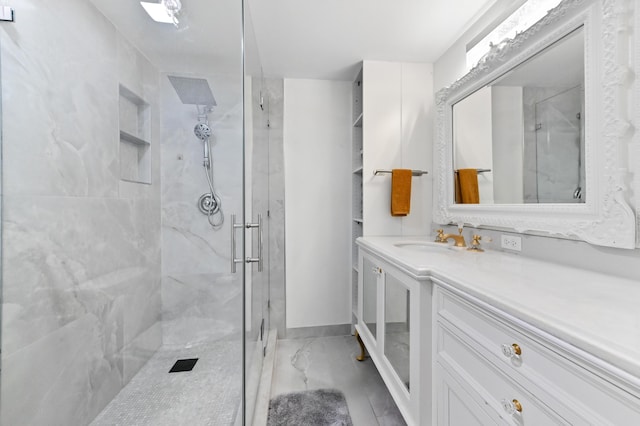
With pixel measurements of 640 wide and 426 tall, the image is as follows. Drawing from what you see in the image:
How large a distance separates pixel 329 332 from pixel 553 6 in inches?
96.9

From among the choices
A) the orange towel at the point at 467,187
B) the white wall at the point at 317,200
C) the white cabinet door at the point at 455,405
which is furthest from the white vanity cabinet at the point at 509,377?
the white wall at the point at 317,200

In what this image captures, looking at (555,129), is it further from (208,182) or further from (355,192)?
(208,182)

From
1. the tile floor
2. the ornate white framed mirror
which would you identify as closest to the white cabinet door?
the tile floor

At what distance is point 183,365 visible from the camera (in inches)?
53.9

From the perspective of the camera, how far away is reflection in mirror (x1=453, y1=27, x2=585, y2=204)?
0.95 meters

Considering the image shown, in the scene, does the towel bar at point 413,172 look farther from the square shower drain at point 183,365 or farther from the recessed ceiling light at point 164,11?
the square shower drain at point 183,365

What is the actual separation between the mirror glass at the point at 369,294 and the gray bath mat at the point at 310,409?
437 mm

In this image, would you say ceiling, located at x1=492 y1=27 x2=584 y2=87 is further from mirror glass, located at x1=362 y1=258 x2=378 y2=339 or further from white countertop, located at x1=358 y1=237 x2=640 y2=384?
mirror glass, located at x1=362 y1=258 x2=378 y2=339

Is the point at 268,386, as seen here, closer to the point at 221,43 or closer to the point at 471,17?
the point at 221,43

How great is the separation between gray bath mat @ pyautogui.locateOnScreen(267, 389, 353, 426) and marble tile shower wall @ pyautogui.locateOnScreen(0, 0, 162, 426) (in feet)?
2.60

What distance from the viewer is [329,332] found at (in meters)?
2.24

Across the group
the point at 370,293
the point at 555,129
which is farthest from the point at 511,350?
the point at 370,293

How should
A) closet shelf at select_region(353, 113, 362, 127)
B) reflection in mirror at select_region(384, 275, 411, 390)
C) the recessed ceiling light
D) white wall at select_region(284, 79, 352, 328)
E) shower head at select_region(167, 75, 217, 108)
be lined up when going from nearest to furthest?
reflection in mirror at select_region(384, 275, 411, 390) < the recessed ceiling light < shower head at select_region(167, 75, 217, 108) < closet shelf at select_region(353, 113, 362, 127) < white wall at select_region(284, 79, 352, 328)

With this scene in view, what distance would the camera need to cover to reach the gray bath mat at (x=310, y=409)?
1.34 m
